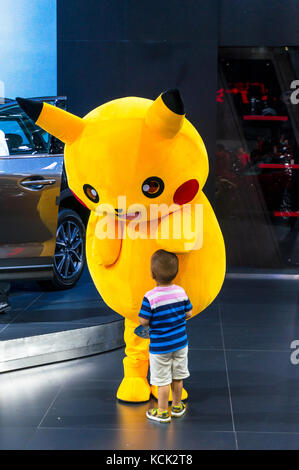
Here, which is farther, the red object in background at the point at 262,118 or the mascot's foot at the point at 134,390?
the red object in background at the point at 262,118

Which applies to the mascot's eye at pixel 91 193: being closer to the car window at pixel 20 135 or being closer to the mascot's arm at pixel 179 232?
the mascot's arm at pixel 179 232

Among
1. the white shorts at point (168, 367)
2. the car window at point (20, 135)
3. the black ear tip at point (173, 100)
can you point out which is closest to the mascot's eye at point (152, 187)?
the black ear tip at point (173, 100)

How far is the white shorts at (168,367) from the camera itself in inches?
129

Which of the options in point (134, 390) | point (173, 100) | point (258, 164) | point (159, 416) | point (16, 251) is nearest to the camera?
point (173, 100)

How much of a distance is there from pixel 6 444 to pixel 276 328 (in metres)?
2.74

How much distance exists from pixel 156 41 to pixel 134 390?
15.9ft

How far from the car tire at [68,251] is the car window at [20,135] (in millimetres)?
895

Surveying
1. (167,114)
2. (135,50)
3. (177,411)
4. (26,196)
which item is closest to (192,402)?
(177,411)

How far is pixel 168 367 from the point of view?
10.8 feet

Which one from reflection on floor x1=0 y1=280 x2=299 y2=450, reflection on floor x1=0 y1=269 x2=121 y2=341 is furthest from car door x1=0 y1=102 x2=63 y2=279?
reflection on floor x1=0 y1=280 x2=299 y2=450

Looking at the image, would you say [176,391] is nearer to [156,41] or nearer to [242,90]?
[156,41]

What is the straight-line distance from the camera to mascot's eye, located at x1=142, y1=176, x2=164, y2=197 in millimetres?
3186

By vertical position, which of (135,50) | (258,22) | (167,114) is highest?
(258,22)

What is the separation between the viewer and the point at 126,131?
313cm
